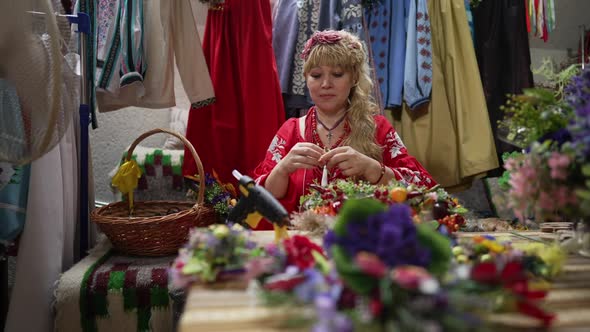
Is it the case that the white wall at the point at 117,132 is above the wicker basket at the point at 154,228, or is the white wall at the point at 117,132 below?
above

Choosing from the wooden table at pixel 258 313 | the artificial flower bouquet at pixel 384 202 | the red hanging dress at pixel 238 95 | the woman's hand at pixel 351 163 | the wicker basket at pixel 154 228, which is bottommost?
the wicker basket at pixel 154 228

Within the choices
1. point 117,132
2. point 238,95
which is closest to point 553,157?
point 238,95

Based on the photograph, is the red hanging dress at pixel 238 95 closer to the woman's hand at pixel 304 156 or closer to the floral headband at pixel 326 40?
the floral headband at pixel 326 40

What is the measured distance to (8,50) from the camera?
1.01m

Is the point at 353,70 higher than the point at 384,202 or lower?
higher

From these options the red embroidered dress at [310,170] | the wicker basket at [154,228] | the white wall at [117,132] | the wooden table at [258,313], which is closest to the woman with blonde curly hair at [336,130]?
the red embroidered dress at [310,170]

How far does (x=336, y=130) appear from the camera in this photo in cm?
155

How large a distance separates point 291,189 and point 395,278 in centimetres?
105

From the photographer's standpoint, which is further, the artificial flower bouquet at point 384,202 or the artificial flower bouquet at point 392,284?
the artificial flower bouquet at point 384,202

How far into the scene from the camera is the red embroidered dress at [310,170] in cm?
146

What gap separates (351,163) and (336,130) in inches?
10.8

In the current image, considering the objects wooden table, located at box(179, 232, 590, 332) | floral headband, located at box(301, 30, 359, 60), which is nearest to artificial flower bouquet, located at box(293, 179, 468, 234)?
wooden table, located at box(179, 232, 590, 332)

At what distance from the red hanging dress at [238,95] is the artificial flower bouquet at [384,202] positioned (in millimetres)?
895

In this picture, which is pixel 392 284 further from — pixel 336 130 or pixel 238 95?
pixel 238 95
